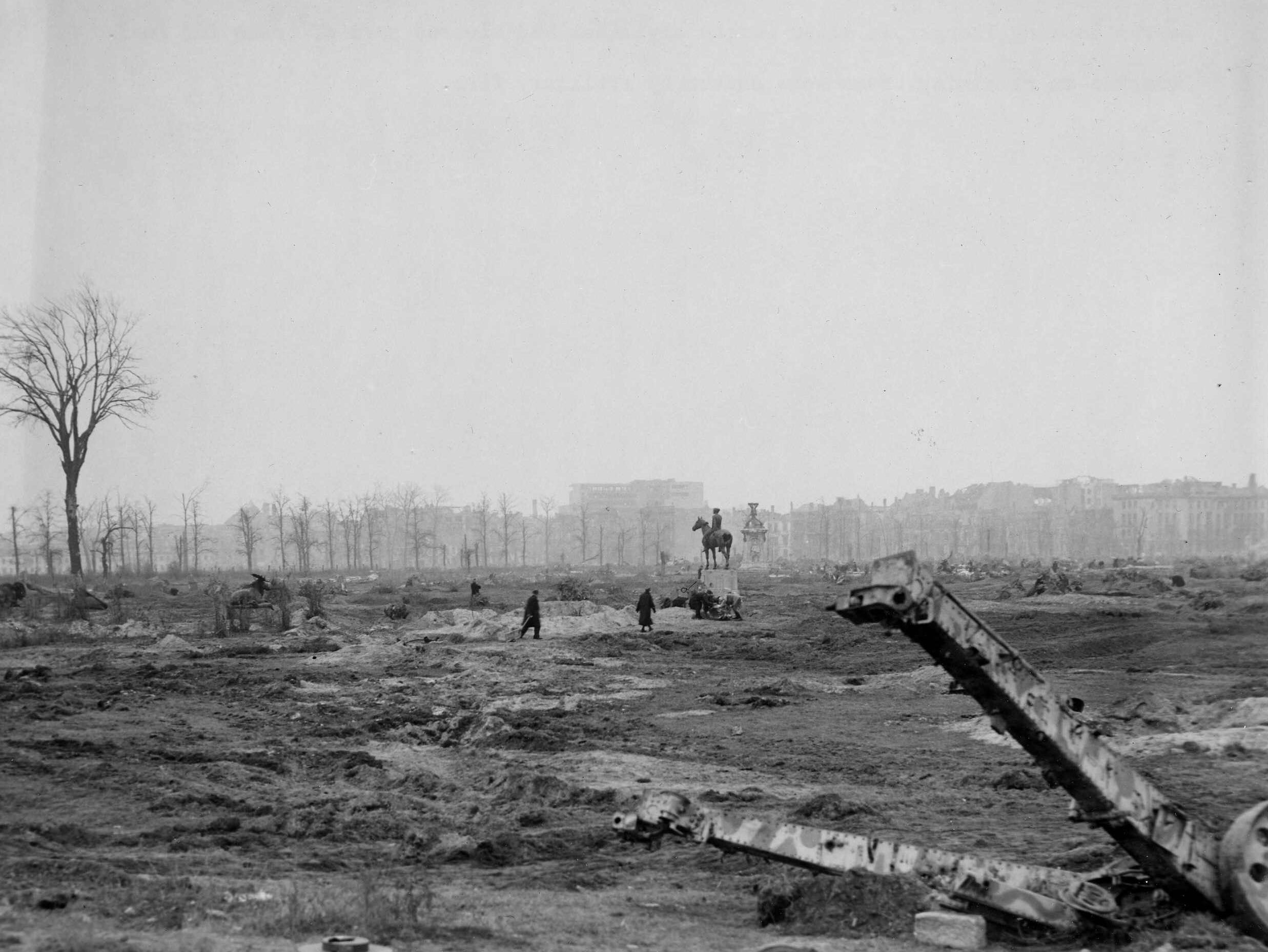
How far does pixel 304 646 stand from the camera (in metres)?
25.0

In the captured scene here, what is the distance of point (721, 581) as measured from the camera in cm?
3641

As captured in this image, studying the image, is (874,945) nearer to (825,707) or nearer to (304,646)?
(825,707)

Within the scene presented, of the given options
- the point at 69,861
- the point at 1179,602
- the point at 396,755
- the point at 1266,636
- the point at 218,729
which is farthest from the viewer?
the point at 1179,602

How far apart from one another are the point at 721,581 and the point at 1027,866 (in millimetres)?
29604

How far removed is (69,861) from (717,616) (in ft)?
91.5

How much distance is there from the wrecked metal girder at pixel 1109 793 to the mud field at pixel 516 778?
23cm

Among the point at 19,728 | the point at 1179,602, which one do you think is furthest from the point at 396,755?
the point at 1179,602

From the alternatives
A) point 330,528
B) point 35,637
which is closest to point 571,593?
point 35,637

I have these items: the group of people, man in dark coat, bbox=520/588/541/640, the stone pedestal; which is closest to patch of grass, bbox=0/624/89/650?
man in dark coat, bbox=520/588/541/640

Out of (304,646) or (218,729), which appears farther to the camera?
(304,646)

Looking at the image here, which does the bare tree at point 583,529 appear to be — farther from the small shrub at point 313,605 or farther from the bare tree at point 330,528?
the small shrub at point 313,605

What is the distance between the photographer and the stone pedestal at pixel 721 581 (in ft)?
119

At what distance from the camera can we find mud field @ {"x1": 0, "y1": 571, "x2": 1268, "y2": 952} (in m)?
6.62

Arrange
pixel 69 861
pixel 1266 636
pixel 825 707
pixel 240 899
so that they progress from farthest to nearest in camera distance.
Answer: pixel 1266 636
pixel 825 707
pixel 69 861
pixel 240 899
